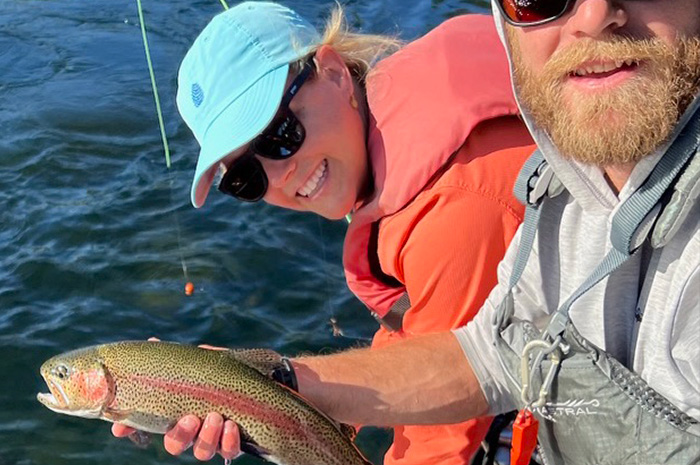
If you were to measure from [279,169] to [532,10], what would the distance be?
1.44 meters

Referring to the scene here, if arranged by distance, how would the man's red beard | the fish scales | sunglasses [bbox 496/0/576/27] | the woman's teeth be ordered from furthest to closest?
the woman's teeth
the fish scales
sunglasses [bbox 496/0/576/27]
the man's red beard

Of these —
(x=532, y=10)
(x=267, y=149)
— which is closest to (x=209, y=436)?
(x=267, y=149)

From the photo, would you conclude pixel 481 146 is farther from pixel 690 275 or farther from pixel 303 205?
pixel 690 275

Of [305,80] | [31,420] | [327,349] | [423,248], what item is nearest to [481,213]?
[423,248]

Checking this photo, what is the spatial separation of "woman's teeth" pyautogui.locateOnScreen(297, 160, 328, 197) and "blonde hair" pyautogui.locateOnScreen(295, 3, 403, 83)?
19.6 inches

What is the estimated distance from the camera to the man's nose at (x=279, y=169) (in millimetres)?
3715

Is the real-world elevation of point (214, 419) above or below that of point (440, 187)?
below

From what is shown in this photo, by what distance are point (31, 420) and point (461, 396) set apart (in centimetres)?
304

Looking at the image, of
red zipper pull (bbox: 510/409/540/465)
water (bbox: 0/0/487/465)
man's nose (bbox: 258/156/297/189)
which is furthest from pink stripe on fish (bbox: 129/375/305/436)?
water (bbox: 0/0/487/465)

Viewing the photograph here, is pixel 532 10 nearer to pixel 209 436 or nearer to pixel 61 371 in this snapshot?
pixel 209 436

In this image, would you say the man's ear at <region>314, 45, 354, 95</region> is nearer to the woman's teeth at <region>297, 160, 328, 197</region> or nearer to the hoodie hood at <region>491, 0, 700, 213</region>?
the woman's teeth at <region>297, 160, 328, 197</region>

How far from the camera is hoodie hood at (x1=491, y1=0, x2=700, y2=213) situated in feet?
8.06

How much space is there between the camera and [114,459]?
16.8ft

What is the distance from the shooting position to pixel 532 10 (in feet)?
8.50
